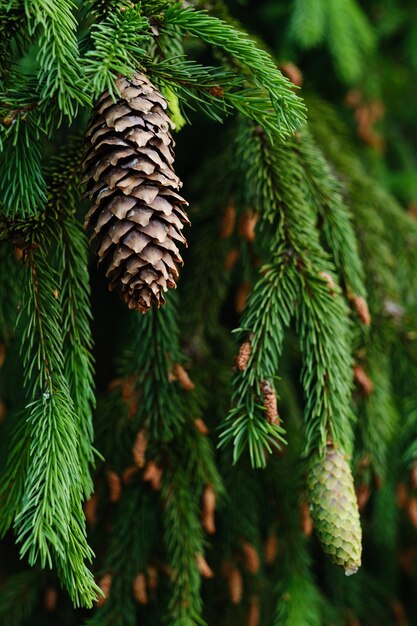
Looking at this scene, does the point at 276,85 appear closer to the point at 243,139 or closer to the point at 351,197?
the point at 243,139

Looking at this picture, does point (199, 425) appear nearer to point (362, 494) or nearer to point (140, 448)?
point (140, 448)

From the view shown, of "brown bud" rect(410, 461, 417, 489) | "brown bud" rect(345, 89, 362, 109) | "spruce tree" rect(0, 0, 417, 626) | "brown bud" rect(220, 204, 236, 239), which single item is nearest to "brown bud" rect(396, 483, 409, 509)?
"spruce tree" rect(0, 0, 417, 626)

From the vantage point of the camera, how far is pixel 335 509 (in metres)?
0.92

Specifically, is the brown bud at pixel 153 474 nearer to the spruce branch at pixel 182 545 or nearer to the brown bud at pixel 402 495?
the spruce branch at pixel 182 545

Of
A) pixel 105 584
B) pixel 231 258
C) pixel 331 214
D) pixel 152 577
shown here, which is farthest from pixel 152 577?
pixel 331 214

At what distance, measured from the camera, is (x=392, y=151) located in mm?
2199

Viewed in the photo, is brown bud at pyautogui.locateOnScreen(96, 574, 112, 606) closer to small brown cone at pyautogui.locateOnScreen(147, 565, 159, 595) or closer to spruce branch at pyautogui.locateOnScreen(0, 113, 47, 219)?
small brown cone at pyautogui.locateOnScreen(147, 565, 159, 595)

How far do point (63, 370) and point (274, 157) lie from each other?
448mm

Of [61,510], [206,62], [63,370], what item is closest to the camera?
[61,510]

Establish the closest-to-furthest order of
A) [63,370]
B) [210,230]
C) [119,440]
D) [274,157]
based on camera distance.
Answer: [63,370] < [274,157] < [119,440] < [210,230]

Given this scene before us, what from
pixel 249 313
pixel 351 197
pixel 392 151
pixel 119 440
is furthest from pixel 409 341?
pixel 392 151

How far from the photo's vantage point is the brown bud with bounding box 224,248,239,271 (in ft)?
4.25

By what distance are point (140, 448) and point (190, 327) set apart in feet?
0.88

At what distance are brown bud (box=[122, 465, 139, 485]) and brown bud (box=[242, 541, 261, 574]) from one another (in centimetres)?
28
